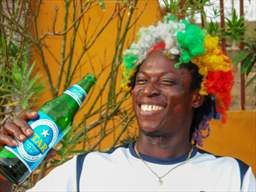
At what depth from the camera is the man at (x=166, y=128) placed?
7.68ft

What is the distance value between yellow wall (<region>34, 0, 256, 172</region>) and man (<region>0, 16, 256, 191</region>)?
243cm

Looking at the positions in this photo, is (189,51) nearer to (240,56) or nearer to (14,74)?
(14,74)

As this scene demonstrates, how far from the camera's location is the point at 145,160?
2.45 metres

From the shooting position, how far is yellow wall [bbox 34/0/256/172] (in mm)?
5172

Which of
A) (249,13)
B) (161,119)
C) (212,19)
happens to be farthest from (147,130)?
(249,13)

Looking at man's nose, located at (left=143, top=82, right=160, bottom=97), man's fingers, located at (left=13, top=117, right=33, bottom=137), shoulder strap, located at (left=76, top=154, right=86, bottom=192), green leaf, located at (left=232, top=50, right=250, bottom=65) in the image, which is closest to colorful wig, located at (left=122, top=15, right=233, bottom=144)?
man's nose, located at (left=143, top=82, right=160, bottom=97)

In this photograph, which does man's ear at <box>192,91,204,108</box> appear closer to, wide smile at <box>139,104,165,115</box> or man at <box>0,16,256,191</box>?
man at <box>0,16,256,191</box>

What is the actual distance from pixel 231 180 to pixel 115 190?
1.42 ft

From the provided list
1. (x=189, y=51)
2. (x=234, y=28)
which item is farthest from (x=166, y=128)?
(x=234, y=28)

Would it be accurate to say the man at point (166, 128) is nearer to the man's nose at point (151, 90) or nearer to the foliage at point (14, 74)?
the man's nose at point (151, 90)

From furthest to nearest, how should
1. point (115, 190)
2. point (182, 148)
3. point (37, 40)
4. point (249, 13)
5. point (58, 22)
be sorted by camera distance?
point (249, 13)
point (58, 22)
point (37, 40)
point (182, 148)
point (115, 190)

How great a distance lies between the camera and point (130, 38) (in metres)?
5.12

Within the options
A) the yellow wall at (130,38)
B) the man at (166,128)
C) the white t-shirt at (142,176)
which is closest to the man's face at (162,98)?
the man at (166,128)

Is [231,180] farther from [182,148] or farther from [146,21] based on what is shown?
[146,21]
